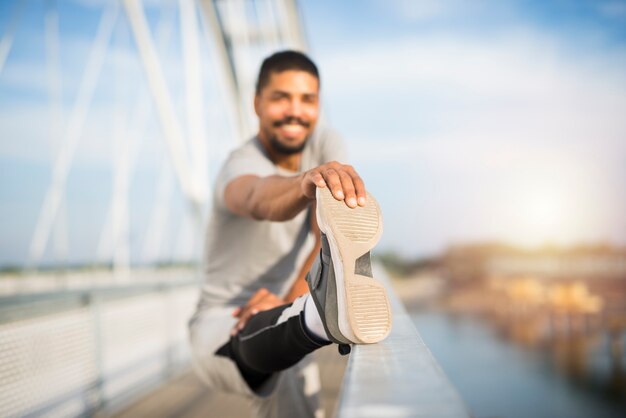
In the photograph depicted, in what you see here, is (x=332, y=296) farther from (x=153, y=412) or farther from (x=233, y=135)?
(x=233, y=135)

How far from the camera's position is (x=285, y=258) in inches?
71.8

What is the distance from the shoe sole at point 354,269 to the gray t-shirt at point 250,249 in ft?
2.32

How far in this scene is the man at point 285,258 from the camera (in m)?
1.02

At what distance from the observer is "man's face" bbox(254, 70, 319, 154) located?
5.97 feet

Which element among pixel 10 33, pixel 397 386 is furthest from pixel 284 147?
pixel 10 33

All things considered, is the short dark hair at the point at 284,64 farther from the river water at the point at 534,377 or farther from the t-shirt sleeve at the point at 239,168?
the river water at the point at 534,377

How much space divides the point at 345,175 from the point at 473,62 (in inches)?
3511

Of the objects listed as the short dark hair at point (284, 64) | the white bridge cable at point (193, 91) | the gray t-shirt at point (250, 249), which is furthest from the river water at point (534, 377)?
the short dark hair at point (284, 64)

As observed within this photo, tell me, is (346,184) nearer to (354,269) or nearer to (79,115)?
(354,269)

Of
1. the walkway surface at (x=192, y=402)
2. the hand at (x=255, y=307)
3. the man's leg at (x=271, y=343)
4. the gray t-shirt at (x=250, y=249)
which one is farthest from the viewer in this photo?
the walkway surface at (x=192, y=402)

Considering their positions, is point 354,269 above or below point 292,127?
below

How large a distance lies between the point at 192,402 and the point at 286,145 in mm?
2208

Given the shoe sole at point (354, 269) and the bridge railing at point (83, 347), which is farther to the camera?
the bridge railing at point (83, 347)

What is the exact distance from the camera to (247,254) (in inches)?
70.0
